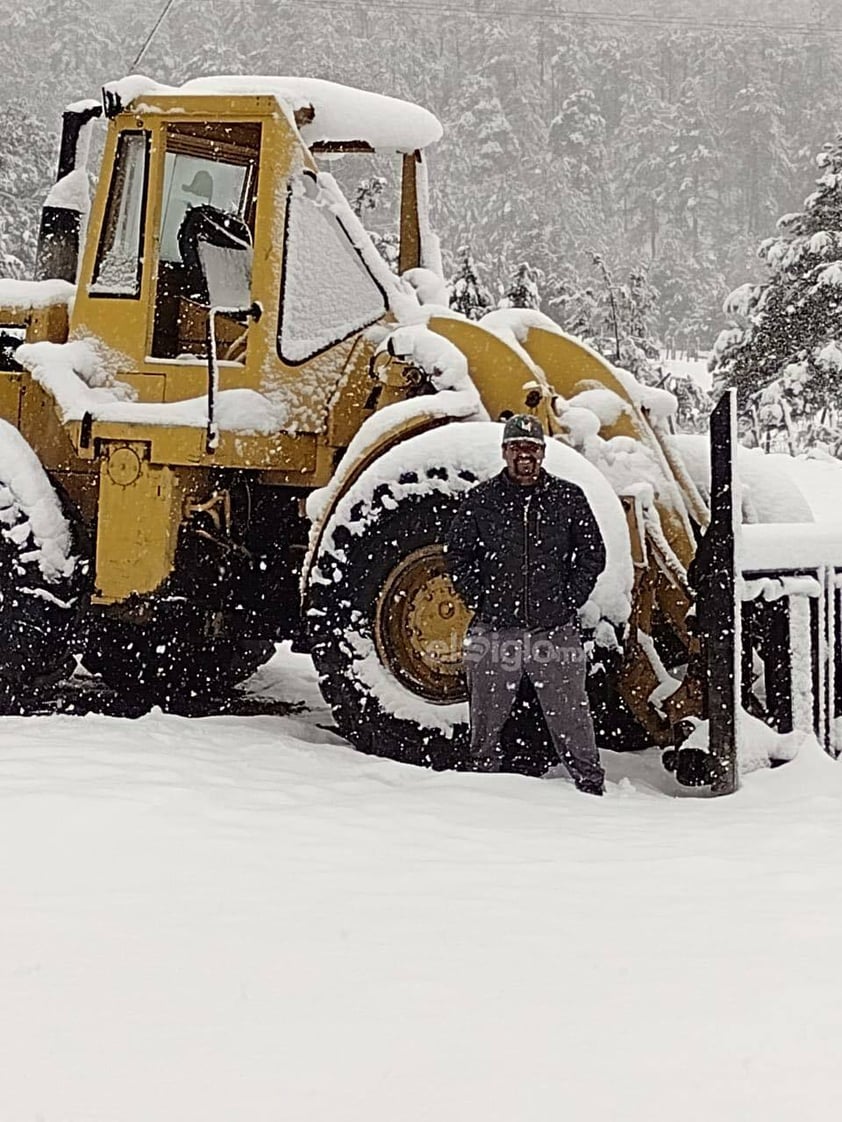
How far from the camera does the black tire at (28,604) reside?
5.95m

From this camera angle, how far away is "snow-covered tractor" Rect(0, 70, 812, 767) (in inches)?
211

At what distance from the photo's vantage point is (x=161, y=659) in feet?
22.6

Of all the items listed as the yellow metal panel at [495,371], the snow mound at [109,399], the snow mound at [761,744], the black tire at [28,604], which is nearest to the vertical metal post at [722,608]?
the snow mound at [761,744]

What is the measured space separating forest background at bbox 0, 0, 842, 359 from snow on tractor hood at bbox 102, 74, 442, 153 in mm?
62331

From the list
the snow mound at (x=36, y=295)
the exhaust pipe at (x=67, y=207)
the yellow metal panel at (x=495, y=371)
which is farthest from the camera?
the exhaust pipe at (x=67, y=207)

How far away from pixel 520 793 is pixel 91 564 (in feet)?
8.56

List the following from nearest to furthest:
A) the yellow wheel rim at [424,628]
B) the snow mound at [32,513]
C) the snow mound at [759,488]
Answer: the yellow wheel rim at [424,628]
the snow mound at [32,513]
the snow mound at [759,488]

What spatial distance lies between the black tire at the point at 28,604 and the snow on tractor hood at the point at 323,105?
6.73ft

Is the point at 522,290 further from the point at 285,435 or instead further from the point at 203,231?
the point at 285,435

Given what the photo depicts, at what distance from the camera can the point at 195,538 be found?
5996 mm

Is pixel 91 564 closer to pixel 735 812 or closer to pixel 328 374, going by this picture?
pixel 328 374

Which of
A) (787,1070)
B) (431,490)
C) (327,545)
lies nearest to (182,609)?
(327,545)

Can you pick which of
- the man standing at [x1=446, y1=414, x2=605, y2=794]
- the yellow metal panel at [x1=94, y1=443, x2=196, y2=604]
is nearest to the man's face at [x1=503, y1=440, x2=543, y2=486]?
the man standing at [x1=446, y1=414, x2=605, y2=794]

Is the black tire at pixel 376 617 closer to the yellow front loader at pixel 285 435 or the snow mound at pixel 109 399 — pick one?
the yellow front loader at pixel 285 435
